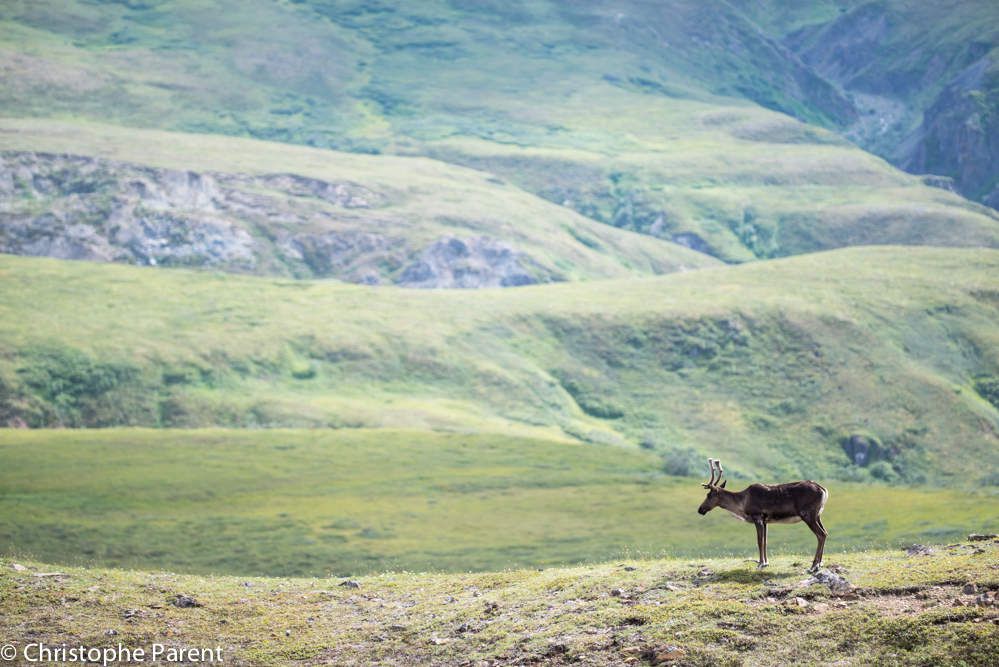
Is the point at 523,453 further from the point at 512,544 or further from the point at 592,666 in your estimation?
the point at 592,666

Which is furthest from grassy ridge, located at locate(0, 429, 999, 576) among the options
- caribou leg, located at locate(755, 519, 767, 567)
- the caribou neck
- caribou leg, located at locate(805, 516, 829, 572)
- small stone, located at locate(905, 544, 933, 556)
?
caribou leg, located at locate(805, 516, 829, 572)

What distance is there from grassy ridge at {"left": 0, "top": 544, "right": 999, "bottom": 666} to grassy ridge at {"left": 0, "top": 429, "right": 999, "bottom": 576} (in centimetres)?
6384

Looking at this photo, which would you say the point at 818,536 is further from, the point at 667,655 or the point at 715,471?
the point at 667,655

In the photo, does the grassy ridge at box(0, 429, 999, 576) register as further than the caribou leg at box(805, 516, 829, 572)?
Yes

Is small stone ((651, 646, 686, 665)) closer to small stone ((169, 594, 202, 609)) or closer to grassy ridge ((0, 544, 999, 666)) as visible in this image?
grassy ridge ((0, 544, 999, 666))

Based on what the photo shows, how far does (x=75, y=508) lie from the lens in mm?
140500

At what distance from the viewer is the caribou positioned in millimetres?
37062

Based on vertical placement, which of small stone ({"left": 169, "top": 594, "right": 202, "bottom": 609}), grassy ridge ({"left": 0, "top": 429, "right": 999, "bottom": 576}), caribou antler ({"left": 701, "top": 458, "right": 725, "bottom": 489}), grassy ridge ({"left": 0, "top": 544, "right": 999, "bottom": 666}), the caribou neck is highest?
caribou antler ({"left": 701, "top": 458, "right": 725, "bottom": 489})

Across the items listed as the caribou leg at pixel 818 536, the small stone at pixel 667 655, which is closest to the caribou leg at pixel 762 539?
the caribou leg at pixel 818 536

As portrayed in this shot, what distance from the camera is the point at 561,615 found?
3878 cm

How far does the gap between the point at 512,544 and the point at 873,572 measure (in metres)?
98.5

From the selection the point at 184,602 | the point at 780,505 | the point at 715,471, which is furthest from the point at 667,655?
the point at 184,602

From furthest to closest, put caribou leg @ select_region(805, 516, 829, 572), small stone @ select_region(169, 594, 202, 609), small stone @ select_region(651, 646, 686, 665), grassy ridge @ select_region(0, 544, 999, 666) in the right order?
small stone @ select_region(169, 594, 202, 609), caribou leg @ select_region(805, 516, 829, 572), small stone @ select_region(651, 646, 686, 665), grassy ridge @ select_region(0, 544, 999, 666)

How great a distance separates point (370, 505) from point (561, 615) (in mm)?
116161
